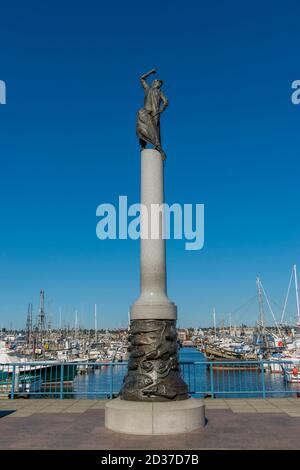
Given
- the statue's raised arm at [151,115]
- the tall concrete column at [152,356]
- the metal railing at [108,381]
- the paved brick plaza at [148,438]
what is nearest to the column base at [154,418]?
the tall concrete column at [152,356]

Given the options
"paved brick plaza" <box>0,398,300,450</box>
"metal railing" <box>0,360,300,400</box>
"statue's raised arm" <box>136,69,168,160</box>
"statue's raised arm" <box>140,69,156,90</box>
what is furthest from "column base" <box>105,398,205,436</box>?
"statue's raised arm" <box>140,69,156,90</box>

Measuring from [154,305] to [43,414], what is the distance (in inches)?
187

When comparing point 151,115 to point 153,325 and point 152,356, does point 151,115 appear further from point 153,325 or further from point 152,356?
point 152,356

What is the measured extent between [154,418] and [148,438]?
1.70 feet

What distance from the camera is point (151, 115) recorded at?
507 inches

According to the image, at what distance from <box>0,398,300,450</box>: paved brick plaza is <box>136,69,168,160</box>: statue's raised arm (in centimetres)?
732

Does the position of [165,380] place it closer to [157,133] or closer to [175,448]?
[175,448]

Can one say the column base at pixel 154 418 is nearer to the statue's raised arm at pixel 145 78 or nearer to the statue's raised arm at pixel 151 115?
the statue's raised arm at pixel 151 115

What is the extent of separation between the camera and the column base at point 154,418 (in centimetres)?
956

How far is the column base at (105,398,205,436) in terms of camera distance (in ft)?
31.4

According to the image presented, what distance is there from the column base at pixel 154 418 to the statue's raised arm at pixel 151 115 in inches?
263

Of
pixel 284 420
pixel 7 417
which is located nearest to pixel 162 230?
pixel 284 420

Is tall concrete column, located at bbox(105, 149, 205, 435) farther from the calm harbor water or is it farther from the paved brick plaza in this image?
the calm harbor water
